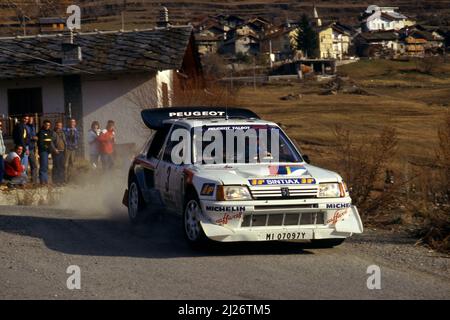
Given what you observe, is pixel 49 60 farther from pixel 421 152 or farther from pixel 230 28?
pixel 230 28

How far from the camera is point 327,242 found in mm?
11031

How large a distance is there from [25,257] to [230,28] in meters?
124

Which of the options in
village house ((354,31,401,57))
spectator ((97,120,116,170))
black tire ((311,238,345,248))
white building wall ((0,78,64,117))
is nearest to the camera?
black tire ((311,238,345,248))

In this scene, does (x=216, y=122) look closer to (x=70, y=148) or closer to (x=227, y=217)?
(x=227, y=217)

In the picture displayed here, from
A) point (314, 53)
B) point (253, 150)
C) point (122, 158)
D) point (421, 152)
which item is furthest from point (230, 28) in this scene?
point (253, 150)

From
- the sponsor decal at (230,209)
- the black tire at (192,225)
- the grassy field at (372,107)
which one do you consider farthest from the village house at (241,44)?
the sponsor decal at (230,209)

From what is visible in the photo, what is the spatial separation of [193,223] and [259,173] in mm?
944

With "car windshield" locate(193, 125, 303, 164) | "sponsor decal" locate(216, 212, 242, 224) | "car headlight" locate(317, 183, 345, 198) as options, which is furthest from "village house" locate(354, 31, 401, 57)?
"sponsor decal" locate(216, 212, 242, 224)

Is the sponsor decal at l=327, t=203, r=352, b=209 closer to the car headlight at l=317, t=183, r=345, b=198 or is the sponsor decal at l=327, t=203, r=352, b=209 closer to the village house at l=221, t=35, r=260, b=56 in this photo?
the car headlight at l=317, t=183, r=345, b=198

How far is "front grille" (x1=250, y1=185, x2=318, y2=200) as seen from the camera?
10219 millimetres

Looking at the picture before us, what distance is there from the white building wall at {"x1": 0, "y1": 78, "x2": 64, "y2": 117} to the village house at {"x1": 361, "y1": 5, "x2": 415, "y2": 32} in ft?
371

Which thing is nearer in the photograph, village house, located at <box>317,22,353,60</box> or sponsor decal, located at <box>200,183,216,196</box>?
sponsor decal, located at <box>200,183,216,196</box>

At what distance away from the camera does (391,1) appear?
542 ft

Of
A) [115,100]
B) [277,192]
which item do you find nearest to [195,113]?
[277,192]
